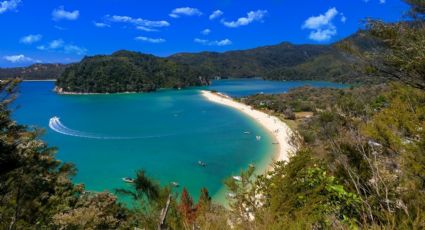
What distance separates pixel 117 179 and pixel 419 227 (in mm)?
26863

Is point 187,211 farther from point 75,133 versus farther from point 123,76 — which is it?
point 123,76

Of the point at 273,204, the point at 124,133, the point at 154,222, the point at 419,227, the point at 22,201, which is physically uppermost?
the point at 419,227

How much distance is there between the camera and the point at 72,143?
137 ft

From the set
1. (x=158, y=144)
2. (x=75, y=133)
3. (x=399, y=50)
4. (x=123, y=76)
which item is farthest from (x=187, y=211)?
(x=123, y=76)

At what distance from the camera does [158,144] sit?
1644 inches

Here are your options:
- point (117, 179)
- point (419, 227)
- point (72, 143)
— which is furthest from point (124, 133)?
point (419, 227)

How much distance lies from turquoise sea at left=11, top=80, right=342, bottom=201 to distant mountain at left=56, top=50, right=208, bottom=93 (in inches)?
2023

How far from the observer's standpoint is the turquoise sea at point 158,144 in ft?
96.0

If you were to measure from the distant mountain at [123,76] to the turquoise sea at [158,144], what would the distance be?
51.4 m

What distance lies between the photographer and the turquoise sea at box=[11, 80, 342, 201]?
29.3 metres

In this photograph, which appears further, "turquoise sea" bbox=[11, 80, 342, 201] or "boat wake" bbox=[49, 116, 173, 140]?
"boat wake" bbox=[49, 116, 173, 140]

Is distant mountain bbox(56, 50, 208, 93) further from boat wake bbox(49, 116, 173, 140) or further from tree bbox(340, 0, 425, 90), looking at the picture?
tree bbox(340, 0, 425, 90)

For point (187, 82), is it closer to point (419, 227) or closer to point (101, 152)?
point (101, 152)

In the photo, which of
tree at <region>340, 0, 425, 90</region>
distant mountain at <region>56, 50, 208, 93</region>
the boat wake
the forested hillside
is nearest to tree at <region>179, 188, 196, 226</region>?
the forested hillside
